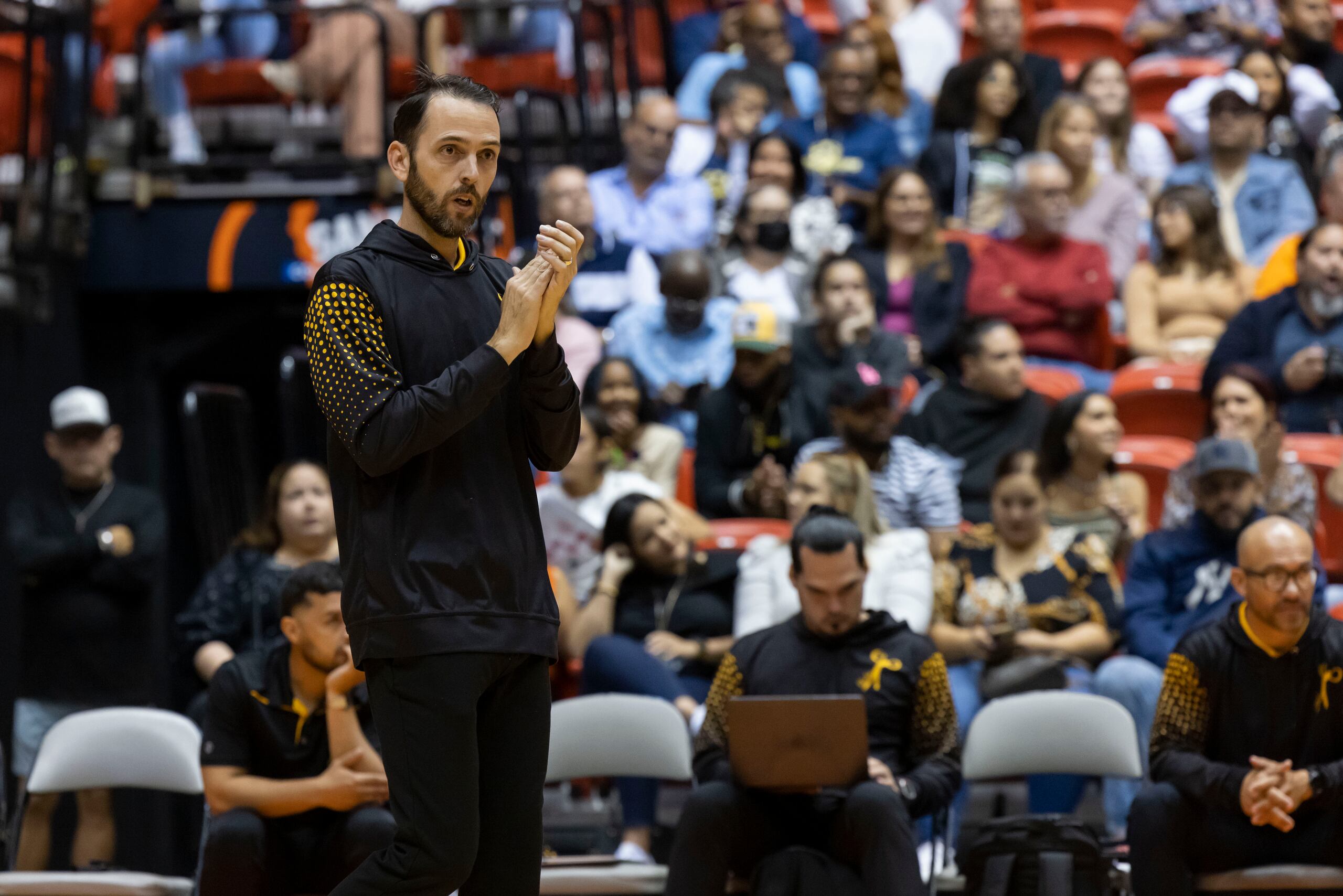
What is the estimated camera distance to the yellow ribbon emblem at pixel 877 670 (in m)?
4.35

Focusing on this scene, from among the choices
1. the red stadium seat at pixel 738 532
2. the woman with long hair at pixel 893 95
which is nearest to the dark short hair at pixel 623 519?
the red stadium seat at pixel 738 532

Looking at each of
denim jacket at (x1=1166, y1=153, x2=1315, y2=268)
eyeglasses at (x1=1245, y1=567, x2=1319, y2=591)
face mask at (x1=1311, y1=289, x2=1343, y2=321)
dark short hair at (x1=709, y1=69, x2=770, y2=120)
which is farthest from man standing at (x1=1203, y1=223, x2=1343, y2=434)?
dark short hair at (x1=709, y1=69, x2=770, y2=120)

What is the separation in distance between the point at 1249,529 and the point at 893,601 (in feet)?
4.55

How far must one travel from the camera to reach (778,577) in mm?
5520

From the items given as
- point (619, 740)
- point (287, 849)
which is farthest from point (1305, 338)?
point (287, 849)

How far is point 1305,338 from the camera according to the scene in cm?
634

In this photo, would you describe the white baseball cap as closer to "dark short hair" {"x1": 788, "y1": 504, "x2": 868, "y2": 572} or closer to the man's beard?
"dark short hair" {"x1": 788, "y1": 504, "x2": 868, "y2": 572}

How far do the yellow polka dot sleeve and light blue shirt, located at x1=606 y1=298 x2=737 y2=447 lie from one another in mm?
4406

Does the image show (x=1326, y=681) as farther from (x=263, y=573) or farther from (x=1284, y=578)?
(x=263, y=573)

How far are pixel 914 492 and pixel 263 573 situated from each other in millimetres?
2144

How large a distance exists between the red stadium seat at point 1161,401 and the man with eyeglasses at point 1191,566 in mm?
1333

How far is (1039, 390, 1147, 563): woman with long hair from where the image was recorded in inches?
226

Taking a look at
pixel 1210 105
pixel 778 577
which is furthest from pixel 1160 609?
pixel 1210 105

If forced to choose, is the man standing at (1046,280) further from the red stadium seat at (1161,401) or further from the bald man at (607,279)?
the bald man at (607,279)
